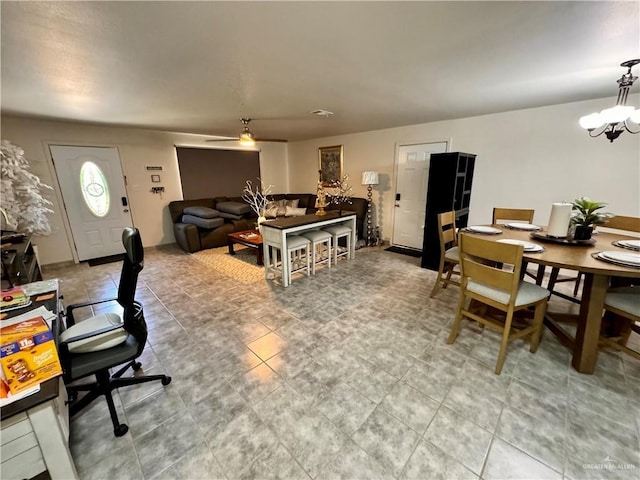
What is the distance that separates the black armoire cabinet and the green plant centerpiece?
1.54m

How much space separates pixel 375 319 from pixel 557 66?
8.79 feet

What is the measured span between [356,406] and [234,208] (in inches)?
185

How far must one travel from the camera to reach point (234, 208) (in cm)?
546

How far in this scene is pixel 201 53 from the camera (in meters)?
1.77

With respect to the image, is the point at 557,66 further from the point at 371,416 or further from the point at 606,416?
the point at 371,416

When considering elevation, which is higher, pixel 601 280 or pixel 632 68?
pixel 632 68

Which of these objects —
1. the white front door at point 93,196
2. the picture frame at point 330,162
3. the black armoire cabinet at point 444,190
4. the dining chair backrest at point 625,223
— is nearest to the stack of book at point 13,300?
the white front door at point 93,196

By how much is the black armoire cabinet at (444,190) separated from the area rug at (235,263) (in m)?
2.65

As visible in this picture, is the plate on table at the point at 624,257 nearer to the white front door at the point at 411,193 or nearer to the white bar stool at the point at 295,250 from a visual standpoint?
the white bar stool at the point at 295,250

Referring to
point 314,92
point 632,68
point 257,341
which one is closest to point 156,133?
point 314,92

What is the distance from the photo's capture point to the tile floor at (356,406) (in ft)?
4.36

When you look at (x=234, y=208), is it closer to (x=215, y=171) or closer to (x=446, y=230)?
(x=215, y=171)

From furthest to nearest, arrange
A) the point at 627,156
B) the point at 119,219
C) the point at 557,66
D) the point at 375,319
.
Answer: the point at 119,219, the point at 627,156, the point at 375,319, the point at 557,66

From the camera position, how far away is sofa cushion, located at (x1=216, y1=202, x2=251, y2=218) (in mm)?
5457
